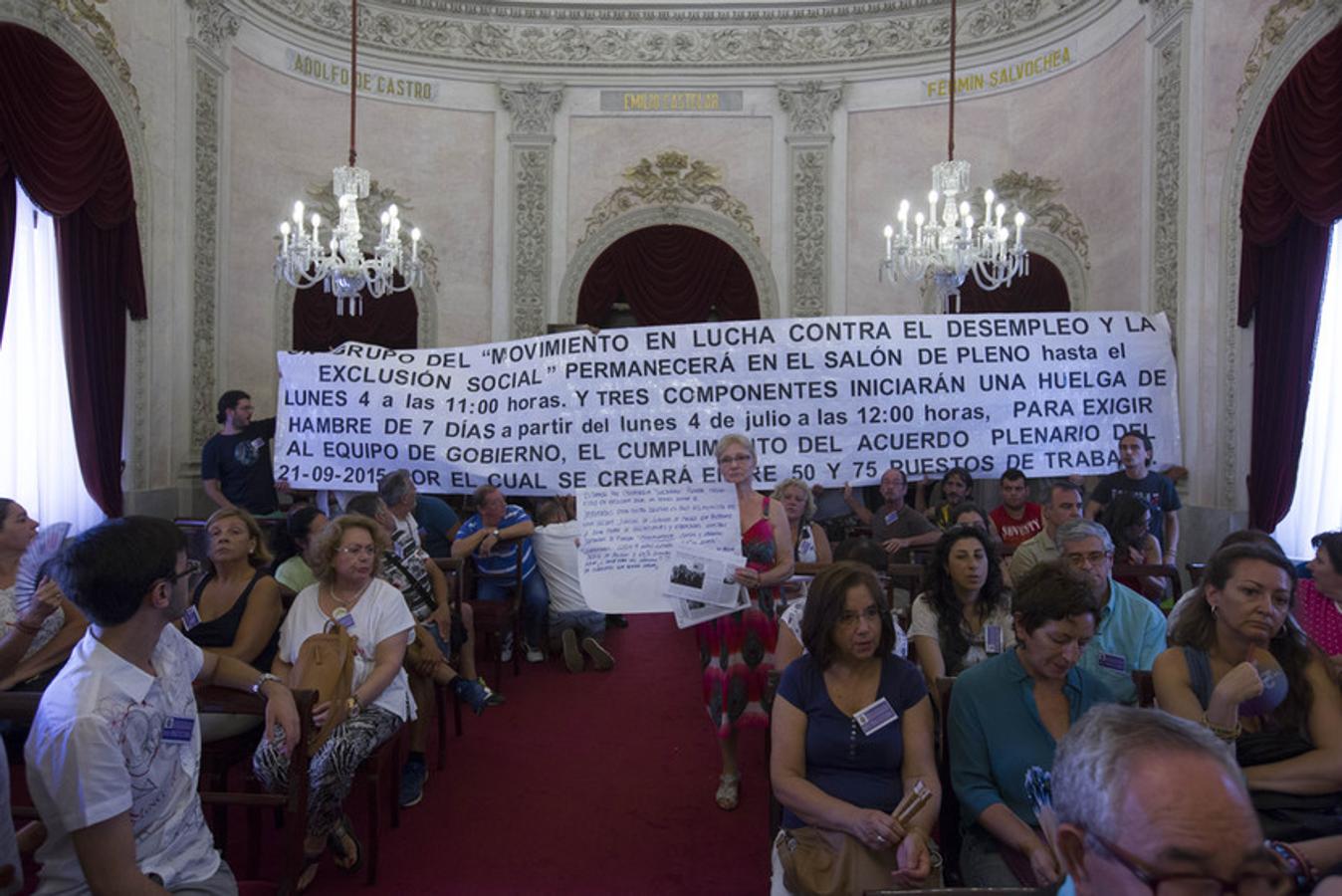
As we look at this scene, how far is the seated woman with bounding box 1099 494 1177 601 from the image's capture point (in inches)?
155

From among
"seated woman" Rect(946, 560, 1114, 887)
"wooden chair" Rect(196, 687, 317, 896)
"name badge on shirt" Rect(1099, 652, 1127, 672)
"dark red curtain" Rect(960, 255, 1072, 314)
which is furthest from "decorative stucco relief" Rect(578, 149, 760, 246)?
"seated woman" Rect(946, 560, 1114, 887)

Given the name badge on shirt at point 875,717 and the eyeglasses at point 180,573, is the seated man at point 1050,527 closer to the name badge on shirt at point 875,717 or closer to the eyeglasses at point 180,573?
the name badge on shirt at point 875,717

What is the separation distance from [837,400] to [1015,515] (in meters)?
1.24

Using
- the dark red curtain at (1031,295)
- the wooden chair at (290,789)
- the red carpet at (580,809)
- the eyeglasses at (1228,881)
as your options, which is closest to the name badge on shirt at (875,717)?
the red carpet at (580,809)

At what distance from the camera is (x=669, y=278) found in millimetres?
10070

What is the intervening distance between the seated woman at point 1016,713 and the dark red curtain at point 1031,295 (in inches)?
275

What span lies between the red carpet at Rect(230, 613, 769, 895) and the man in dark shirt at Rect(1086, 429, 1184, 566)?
2407mm

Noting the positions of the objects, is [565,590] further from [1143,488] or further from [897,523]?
[1143,488]

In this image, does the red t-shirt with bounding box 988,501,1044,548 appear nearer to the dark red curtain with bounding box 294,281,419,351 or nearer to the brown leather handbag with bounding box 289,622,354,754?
the brown leather handbag with bounding box 289,622,354,754

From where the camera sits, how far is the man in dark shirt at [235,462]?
5.93m

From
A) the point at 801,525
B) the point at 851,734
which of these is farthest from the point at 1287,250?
the point at 851,734

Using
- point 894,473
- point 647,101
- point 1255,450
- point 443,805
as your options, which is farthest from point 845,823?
point 647,101

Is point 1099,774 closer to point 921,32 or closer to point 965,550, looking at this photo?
point 965,550

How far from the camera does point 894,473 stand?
534cm
